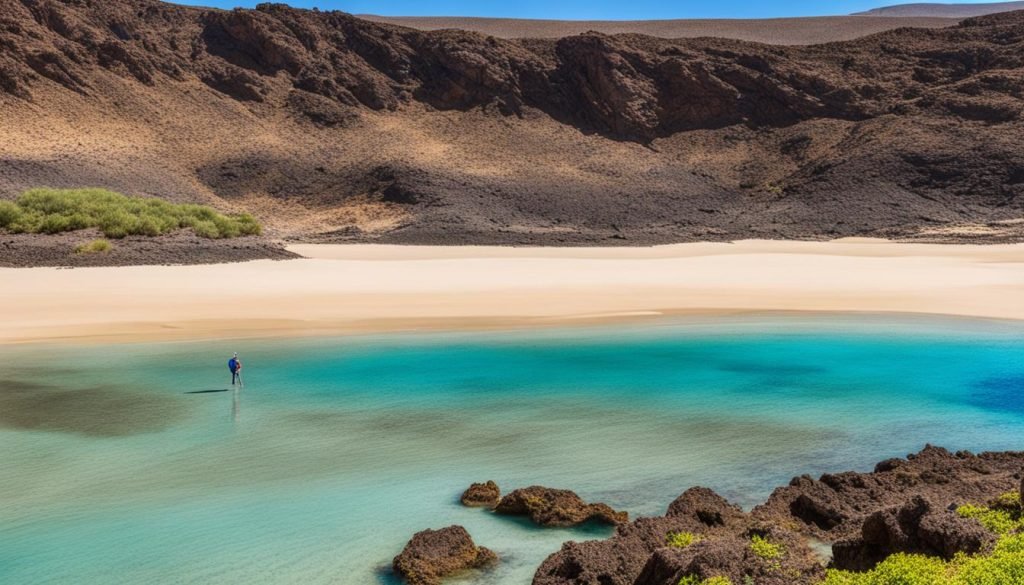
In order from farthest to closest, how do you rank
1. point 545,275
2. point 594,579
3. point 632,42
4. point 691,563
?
point 632,42 → point 545,275 → point 594,579 → point 691,563

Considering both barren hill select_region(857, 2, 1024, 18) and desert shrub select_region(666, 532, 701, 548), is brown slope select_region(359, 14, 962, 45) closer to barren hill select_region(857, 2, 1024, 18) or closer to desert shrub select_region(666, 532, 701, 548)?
barren hill select_region(857, 2, 1024, 18)

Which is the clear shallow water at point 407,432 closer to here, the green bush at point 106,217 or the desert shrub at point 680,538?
the desert shrub at point 680,538

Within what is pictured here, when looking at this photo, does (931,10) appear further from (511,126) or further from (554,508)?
(554,508)

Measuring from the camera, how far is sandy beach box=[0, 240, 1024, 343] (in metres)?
22.9

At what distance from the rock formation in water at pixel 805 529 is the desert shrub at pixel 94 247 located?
2916 cm

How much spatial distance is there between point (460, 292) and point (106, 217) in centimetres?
1769

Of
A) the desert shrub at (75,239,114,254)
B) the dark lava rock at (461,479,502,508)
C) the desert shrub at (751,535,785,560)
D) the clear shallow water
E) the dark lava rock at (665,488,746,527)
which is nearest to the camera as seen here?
the desert shrub at (751,535,785,560)

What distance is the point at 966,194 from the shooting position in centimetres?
5744

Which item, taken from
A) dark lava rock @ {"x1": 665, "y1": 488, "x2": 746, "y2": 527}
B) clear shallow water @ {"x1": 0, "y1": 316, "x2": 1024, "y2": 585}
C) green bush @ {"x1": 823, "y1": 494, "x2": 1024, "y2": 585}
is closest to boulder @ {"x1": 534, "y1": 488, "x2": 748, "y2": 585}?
dark lava rock @ {"x1": 665, "y1": 488, "x2": 746, "y2": 527}

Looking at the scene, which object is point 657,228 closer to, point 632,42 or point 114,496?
point 632,42

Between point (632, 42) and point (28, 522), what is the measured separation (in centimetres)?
7628

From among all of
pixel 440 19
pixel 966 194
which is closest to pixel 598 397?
pixel 966 194

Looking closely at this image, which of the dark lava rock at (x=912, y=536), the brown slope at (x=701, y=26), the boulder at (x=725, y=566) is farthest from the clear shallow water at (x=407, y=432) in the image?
the brown slope at (x=701, y=26)

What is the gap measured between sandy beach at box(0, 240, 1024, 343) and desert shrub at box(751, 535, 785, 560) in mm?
15659
